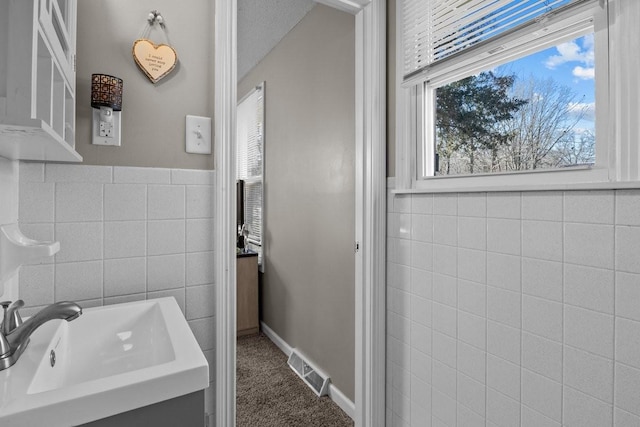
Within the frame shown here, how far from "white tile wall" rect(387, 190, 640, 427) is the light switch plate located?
88 cm

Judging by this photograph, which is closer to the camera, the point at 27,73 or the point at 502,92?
the point at 27,73

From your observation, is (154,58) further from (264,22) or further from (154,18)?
(264,22)

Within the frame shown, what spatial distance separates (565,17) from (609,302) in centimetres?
80

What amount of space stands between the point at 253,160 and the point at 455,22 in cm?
266

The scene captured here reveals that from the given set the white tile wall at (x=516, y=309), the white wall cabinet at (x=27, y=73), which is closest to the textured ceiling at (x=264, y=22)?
the white tile wall at (x=516, y=309)

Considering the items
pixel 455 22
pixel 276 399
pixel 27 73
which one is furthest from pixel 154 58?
pixel 276 399

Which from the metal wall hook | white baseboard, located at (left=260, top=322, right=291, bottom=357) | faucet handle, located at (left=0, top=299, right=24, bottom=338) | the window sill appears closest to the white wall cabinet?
faucet handle, located at (left=0, top=299, right=24, bottom=338)

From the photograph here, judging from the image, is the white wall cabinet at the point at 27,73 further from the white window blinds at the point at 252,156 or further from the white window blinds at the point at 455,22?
the white window blinds at the point at 252,156

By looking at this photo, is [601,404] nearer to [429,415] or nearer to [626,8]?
[429,415]

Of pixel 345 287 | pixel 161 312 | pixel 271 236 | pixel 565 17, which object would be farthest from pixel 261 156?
pixel 565 17

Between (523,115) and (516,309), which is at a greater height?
(523,115)

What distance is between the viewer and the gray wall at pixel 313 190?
2166mm

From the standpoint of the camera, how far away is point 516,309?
3.80 ft

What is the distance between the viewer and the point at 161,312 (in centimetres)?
107
